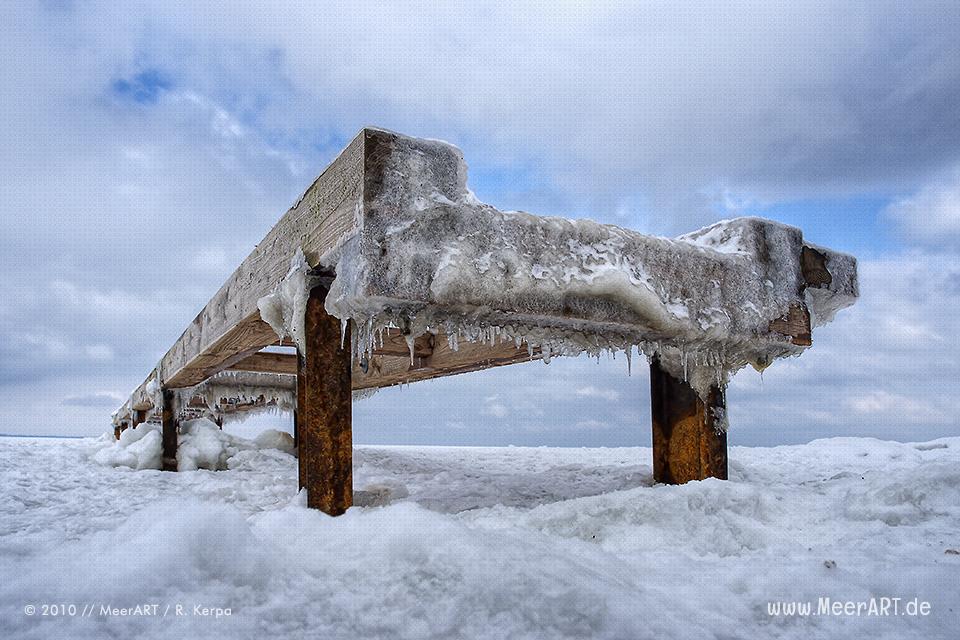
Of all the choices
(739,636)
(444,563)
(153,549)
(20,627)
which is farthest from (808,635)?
(20,627)

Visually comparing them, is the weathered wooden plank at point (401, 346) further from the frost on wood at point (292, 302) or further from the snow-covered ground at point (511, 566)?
the snow-covered ground at point (511, 566)

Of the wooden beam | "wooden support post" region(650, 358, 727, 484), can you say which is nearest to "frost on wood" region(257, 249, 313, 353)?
"wooden support post" region(650, 358, 727, 484)

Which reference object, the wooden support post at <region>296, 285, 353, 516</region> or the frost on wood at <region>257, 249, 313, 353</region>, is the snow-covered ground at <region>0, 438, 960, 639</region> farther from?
the frost on wood at <region>257, 249, 313, 353</region>

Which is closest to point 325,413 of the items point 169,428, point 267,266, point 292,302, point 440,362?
point 292,302

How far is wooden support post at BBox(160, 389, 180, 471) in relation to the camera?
704 cm

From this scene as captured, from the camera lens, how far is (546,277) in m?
3.09

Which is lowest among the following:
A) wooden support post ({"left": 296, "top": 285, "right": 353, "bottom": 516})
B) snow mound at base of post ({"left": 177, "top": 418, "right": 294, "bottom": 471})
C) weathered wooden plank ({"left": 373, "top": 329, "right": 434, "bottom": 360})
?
snow mound at base of post ({"left": 177, "top": 418, "right": 294, "bottom": 471})

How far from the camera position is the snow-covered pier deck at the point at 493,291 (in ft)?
9.17

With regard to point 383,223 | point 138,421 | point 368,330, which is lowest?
point 138,421

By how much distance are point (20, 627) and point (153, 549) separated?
1.15ft

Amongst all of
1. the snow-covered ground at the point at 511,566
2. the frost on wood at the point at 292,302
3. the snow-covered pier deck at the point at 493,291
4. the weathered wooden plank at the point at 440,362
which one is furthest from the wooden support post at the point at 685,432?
the frost on wood at the point at 292,302

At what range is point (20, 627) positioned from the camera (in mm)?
1486

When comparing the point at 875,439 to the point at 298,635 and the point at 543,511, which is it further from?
the point at 298,635

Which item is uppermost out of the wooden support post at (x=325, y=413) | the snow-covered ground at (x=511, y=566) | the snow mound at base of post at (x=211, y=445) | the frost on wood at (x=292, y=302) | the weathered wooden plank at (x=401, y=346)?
the frost on wood at (x=292, y=302)
